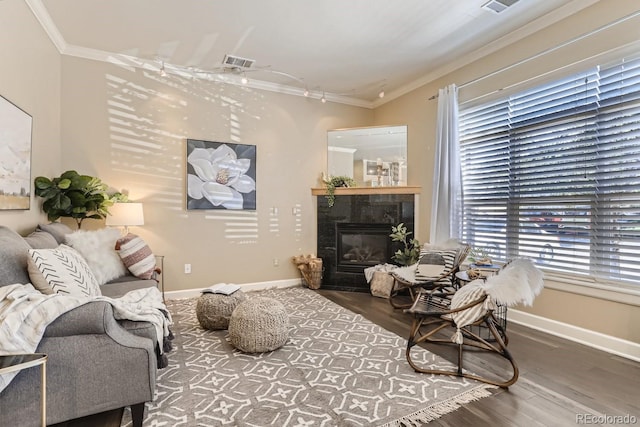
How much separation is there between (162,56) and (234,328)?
334cm

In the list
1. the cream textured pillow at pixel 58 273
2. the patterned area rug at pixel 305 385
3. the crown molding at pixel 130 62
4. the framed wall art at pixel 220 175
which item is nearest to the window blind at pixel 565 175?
the patterned area rug at pixel 305 385

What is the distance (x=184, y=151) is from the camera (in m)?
4.18

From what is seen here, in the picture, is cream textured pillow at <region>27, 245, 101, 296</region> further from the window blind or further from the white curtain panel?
the window blind

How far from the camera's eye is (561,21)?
→ 293 centimetres

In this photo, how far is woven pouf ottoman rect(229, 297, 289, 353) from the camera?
→ 247 centimetres

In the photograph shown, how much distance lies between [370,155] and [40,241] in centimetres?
406

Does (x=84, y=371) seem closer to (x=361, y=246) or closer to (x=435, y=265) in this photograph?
(x=435, y=265)

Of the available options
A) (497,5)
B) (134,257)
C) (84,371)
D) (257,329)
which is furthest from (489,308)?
(134,257)

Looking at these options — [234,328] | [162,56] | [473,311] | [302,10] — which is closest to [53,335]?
[234,328]

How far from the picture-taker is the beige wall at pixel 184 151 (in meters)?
3.74

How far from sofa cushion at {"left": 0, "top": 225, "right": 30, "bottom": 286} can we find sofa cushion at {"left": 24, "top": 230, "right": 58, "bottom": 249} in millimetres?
245

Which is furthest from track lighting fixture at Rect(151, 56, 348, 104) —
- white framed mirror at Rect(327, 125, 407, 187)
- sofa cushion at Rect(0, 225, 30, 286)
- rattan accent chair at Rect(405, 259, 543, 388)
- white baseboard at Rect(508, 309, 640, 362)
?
white baseboard at Rect(508, 309, 640, 362)

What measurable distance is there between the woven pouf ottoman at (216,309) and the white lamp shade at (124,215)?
4.26 ft

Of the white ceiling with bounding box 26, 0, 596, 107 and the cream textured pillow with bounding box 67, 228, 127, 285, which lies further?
the white ceiling with bounding box 26, 0, 596, 107
